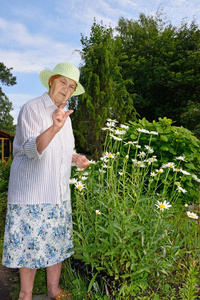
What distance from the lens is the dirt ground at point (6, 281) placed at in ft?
9.25

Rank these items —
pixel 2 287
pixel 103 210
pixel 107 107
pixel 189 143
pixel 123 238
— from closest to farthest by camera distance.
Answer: pixel 123 238
pixel 103 210
pixel 2 287
pixel 189 143
pixel 107 107

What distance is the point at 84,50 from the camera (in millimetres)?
15367

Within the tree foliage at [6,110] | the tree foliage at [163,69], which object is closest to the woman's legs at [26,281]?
the tree foliage at [163,69]

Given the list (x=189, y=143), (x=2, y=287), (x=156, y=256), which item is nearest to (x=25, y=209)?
(x=156, y=256)

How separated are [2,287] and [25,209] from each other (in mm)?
1454

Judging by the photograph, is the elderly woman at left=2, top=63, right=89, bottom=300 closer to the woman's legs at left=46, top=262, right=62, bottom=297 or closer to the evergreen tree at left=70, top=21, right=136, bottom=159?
the woman's legs at left=46, top=262, right=62, bottom=297

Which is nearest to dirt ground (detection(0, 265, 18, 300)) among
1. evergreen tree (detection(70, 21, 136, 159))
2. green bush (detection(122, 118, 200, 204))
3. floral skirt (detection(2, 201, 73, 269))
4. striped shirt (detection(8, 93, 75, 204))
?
floral skirt (detection(2, 201, 73, 269))

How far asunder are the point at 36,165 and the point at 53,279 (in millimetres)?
1109

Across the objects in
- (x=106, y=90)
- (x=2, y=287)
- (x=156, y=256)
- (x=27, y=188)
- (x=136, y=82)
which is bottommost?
(x=2, y=287)

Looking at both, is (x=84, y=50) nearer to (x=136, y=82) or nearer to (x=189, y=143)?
(x=136, y=82)

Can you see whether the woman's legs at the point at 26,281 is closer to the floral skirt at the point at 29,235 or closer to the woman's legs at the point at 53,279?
the floral skirt at the point at 29,235

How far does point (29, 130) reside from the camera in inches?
79.4

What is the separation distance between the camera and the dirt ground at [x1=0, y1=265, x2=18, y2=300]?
9.25 ft

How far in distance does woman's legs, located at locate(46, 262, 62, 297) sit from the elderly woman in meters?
0.20
